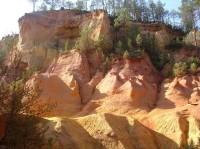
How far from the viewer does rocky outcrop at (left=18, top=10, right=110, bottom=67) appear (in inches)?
1655

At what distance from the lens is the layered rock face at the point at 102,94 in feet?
84.6

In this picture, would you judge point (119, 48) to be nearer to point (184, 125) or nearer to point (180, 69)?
point (180, 69)

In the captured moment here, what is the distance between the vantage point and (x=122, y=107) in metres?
32.6

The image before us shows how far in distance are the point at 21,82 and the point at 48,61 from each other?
22436mm

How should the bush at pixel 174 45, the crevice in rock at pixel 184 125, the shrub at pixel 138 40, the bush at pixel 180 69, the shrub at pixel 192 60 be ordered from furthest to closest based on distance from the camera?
the bush at pixel 174 45 < the shrub at pixel 138 40 < the shrub at pixel 192 60 < the bush at pixel 180 69 < the crevice in rock at pixel 184 125

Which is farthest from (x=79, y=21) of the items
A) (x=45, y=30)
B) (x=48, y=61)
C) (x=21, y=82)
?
(x=21, y=82)

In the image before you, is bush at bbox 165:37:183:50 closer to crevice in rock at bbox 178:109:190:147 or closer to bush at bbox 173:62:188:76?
bush at bbox 173:62:188:76

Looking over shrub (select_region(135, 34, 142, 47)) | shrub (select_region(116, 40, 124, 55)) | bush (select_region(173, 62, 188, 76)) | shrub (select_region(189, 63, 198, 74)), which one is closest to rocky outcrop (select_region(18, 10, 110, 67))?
shrub (select_region(116, 40, 124, 55))

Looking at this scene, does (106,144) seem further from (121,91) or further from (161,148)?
(121,91)

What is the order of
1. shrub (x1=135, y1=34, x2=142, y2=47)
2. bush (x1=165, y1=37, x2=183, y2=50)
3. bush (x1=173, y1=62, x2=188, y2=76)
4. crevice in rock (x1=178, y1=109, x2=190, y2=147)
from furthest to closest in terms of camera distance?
1. bush (x1=165, y1=37, x2=183, y2=50)
2. shrub (x1=135, y1=34, x2=142, y2=47)
3. bush (x1=173, y1=62, x2=188, y2=76)
4. crevice in rock (x1=178, y1=109, x2=190, y2=147)

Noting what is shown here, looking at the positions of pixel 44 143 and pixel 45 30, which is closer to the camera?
pixel 44 143

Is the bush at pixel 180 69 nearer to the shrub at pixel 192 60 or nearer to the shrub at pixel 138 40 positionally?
the shrub at pixel 192 60

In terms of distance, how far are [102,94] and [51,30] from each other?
14.4 meters

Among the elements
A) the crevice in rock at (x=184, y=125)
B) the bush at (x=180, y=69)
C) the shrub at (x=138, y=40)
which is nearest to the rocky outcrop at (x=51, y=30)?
the shrub at (x=138, y=40)
